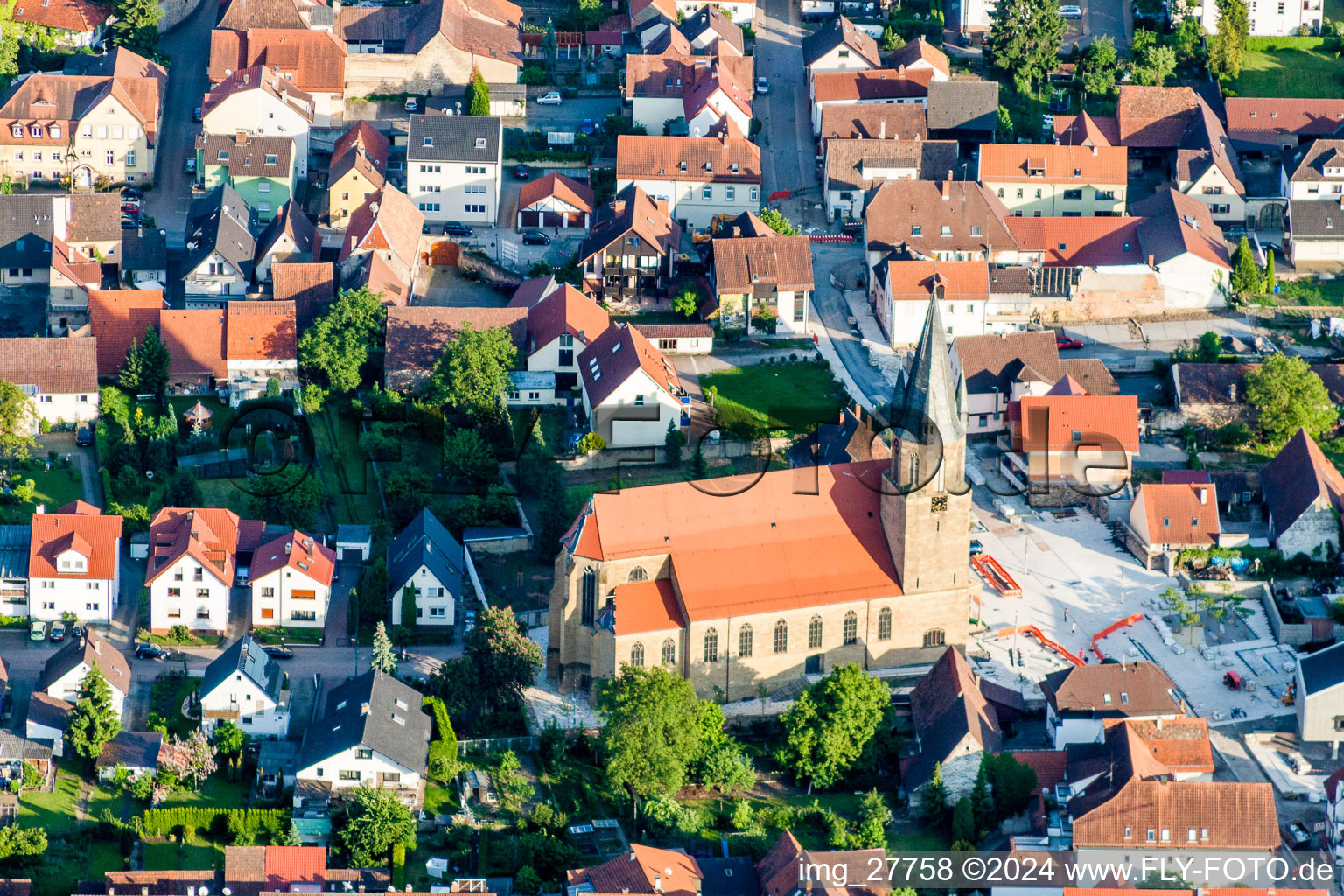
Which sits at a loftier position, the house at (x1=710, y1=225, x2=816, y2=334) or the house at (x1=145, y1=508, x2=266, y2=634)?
the house at (x1=710, y1=225, x2=816, y2=334)

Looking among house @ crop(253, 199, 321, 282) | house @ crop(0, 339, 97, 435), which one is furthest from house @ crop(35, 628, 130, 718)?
house @ crop(253, 199, 321, 282)

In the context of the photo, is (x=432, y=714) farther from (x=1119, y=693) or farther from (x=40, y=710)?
(x=1119, y=693)

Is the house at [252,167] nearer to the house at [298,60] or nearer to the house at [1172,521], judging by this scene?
the house at [298,60]

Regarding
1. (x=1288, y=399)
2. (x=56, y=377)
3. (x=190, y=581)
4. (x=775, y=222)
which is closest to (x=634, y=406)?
(x=775, y=222)

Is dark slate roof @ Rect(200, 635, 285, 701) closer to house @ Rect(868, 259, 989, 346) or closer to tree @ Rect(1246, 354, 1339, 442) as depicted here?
house @ Rect(868, 259, 989, 346)

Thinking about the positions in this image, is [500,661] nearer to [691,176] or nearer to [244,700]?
[244,700]

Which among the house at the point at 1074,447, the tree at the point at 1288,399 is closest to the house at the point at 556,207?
the house at the point at 1074,447
